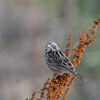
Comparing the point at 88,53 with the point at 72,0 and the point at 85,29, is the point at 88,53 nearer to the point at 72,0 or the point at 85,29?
the point at 85,29

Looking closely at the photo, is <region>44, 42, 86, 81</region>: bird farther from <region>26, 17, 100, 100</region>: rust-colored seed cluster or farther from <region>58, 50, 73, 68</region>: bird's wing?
<region>26, 17, 100, 100</region>: rust-colored seed cluster

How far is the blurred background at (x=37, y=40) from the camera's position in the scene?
11719 millimetres

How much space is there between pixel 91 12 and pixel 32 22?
13.2ft

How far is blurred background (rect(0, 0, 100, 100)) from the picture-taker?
11719 mm

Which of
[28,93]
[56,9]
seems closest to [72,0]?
[56,9]

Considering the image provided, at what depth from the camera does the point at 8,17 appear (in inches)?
627

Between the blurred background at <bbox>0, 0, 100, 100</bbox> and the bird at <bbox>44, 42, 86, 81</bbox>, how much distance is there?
5.06m

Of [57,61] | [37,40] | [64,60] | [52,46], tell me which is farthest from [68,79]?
[37,40]

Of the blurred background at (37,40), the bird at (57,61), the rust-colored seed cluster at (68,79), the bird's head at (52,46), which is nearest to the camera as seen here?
the rust-colored seed cluster at (68,79)

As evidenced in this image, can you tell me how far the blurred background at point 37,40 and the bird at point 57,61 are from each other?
16.6 ft

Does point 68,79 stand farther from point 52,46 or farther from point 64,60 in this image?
point 52,46

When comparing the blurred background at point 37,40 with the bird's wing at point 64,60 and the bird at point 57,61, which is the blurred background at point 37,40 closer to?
the bird at point 57,61

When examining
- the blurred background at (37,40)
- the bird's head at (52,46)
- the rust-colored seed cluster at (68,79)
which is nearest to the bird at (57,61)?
the bird's head at (52,46)

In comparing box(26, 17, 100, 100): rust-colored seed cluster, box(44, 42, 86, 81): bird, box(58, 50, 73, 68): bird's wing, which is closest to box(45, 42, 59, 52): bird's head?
box(44, 42, 86, 81): bird
